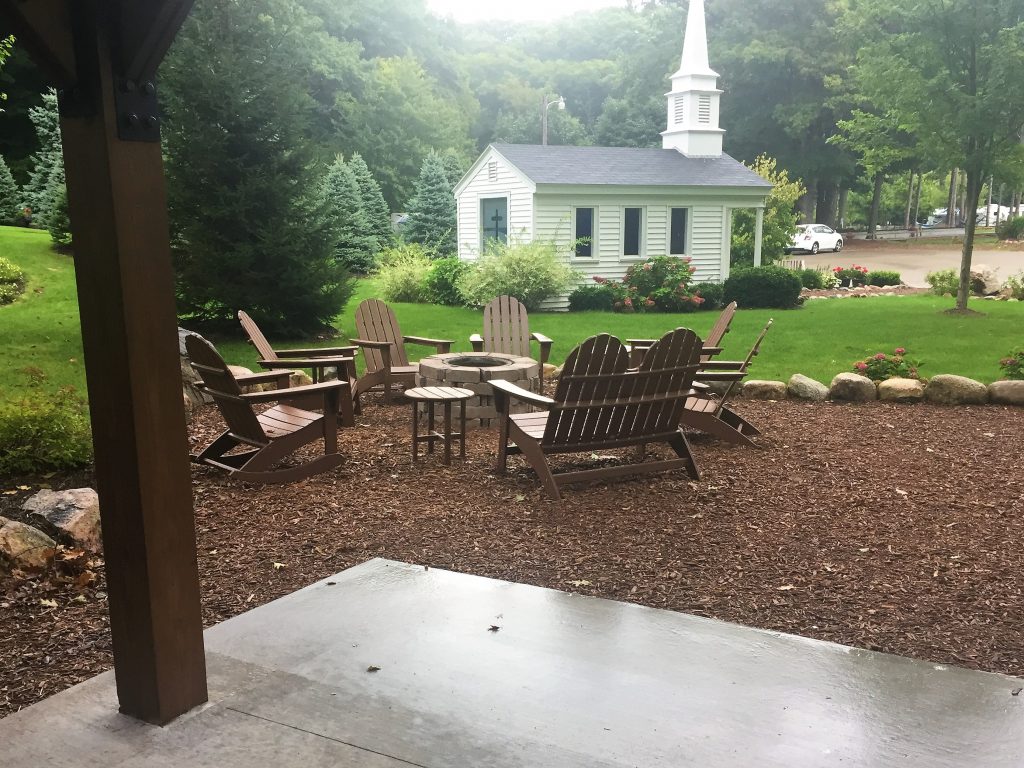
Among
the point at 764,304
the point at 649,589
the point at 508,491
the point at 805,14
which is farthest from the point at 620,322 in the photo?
the point at 805,14

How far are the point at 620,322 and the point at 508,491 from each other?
9848mm

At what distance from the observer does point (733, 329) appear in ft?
42.0

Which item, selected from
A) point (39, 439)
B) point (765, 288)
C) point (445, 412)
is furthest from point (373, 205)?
point (39, 439)

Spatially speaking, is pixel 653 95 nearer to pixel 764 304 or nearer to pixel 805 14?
pixel 805 14

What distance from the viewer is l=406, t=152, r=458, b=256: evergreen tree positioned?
2814 cm

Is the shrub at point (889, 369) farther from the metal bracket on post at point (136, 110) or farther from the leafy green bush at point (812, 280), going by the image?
the leafy green bush at point (812, 280)

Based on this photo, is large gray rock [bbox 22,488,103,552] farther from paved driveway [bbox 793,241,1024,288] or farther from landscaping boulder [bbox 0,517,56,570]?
paved driveway [bbox 793,241,1024,288]

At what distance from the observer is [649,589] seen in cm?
354

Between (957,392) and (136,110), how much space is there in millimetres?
7663

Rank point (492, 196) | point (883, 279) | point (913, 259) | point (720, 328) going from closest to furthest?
point (720, 328) → point (492, 196) → point (883, 279) → point (913, 259)

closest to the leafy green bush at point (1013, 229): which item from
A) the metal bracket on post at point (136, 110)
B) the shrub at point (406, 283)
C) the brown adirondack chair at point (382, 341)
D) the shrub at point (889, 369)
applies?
the shrub at point (406, 283)

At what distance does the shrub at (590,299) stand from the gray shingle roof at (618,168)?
7.98ft

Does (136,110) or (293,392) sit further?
(293,392)

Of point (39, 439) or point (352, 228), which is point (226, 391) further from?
point (352, 228)
